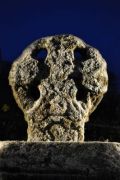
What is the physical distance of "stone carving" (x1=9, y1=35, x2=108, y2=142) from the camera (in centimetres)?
479

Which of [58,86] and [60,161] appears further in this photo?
[58,86]

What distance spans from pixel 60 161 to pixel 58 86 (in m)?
1.07

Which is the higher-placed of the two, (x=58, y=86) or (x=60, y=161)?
(x=58, y=86)

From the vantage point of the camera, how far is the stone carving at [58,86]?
15.7 ft

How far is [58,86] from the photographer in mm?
4879

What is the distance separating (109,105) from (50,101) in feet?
54.9

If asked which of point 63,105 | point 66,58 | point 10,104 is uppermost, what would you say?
point 66,58

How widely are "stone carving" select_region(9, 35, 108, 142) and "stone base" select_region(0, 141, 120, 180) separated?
74 cm

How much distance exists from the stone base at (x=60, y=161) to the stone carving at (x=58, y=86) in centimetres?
74

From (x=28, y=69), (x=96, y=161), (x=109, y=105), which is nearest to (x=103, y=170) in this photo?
(x=96, y=161)

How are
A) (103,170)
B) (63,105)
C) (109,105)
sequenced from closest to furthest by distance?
(103,170), (63,105), (109,105)

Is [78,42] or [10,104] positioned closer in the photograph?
[78,42]

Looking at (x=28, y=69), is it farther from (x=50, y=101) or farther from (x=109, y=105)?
(x=109, y=105)

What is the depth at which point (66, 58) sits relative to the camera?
16.6 feet
